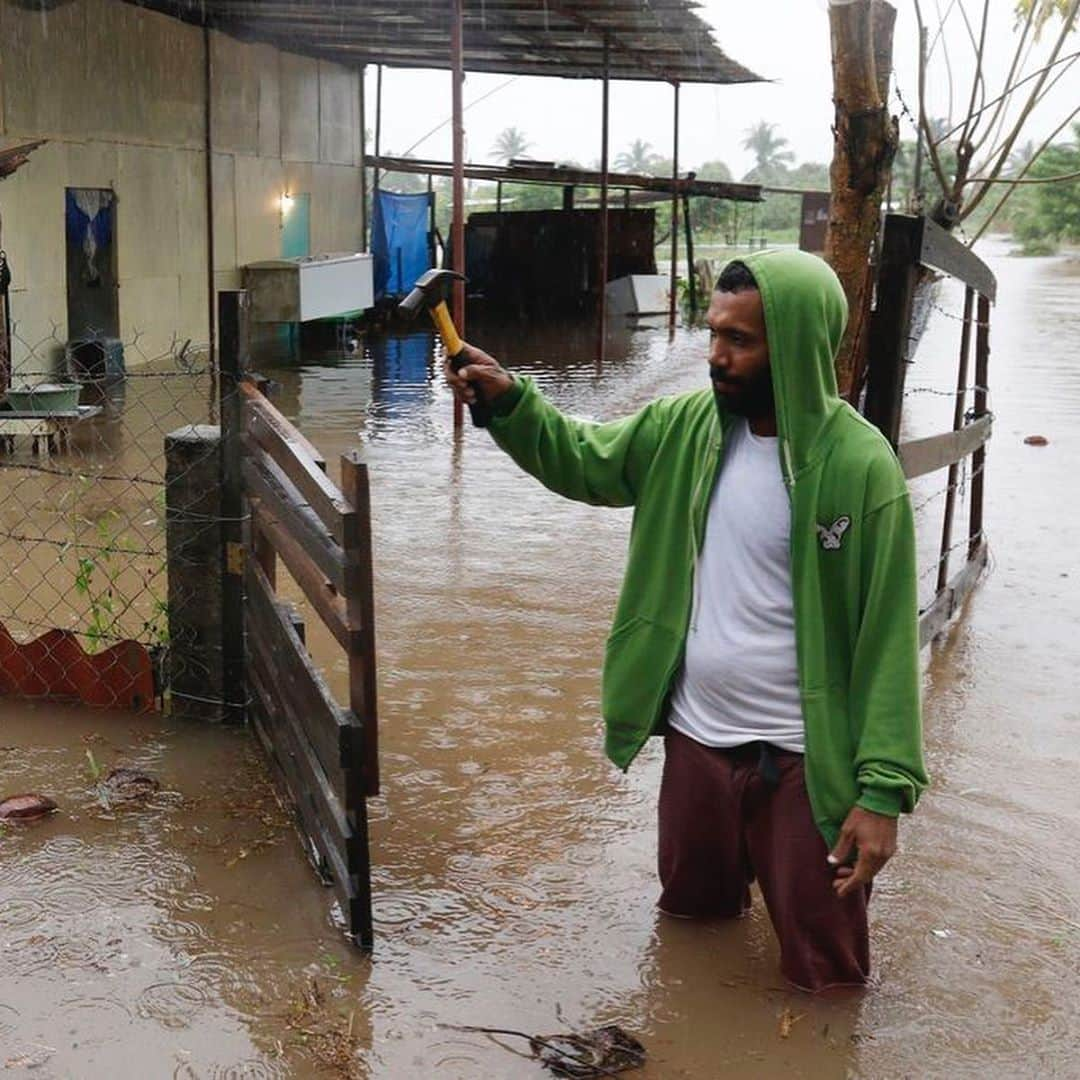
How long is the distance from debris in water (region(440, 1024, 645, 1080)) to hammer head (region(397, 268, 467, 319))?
62.7 inches

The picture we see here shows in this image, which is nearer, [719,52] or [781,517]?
[781,517]

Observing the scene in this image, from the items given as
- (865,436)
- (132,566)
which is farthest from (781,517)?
(132,566)

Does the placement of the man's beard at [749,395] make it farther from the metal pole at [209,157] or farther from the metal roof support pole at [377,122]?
the metal roof support pole at [377,122]

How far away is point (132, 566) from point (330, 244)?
15273 millimetres

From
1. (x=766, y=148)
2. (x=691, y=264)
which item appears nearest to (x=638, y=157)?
(x=766, y=148)

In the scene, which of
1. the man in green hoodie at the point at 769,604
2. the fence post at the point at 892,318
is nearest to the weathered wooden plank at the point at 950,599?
the fence post at the point at 892,318

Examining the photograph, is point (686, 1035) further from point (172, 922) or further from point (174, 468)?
point (174, 468)

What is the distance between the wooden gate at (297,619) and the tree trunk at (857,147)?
1.82m

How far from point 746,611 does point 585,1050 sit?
101cm

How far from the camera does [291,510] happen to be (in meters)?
3.88

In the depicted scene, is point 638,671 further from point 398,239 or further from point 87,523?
point 398,239

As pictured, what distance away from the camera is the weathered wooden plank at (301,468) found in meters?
3.29

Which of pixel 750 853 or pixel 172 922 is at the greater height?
pixel 750 853

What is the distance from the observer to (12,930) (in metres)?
3.56
